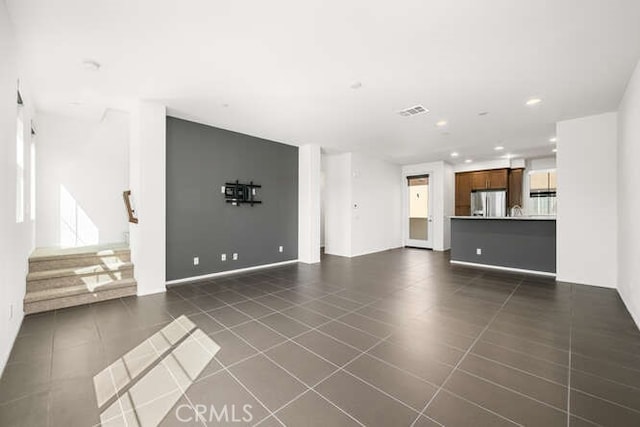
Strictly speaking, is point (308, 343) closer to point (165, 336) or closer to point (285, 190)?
point (165, 336)

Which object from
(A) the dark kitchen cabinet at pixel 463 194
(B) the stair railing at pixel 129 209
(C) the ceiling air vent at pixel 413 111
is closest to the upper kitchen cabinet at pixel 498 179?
(A) the dark kitchen cabinet at pixel 463 194

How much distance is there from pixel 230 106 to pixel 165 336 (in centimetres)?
323

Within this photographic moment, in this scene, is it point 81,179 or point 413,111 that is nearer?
point 413,111

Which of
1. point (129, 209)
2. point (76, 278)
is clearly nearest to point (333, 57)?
point (129, 209)

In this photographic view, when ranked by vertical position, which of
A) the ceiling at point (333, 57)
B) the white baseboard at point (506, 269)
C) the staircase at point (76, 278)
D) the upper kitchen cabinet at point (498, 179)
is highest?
the ceiling at point (333, 57)

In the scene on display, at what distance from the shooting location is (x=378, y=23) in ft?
7.54

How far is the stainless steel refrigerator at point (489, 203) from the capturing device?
26.7 feet

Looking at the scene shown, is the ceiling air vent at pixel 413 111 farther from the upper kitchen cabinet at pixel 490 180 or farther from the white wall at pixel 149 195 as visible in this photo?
the upper kitchen cabinet at pixel 490 180

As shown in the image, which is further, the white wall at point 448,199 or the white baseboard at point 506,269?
the white wall at point 448,199

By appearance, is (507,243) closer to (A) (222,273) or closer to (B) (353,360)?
(B) (353,360)

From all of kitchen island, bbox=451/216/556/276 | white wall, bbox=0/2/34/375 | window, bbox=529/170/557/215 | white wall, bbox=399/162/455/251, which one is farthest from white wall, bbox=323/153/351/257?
white wall, bbox=0/2/34/375

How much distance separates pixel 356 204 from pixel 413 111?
3461 millimetres

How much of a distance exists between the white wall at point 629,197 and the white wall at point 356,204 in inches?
192

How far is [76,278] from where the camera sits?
3.74 m
